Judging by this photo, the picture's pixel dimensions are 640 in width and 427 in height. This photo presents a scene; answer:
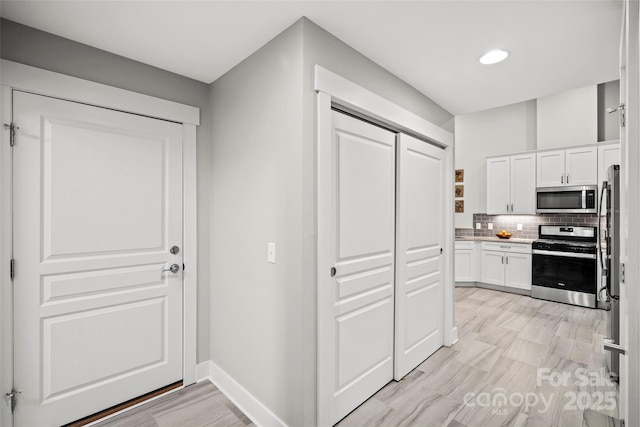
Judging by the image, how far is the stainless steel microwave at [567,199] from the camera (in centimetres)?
445

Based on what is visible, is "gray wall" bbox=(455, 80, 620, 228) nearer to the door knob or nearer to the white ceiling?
the white ceiling

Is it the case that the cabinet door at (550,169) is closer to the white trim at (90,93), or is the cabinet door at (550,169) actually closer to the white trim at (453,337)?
the white trim at (453,337)

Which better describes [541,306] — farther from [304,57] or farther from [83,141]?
[83,141]

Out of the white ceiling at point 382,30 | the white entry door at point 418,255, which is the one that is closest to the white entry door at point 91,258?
the white ceiling at point 382,30

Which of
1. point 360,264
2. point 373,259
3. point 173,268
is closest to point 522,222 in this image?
point 373,259

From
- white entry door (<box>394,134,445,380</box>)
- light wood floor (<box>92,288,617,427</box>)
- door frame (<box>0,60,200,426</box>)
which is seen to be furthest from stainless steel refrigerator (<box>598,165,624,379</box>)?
door frame (<box>0,60,200,426</box>)

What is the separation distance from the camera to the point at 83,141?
6.53 ft

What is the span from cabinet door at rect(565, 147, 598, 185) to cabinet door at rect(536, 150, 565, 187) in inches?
2.9

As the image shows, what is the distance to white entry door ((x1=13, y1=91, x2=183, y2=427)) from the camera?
71.6 inches

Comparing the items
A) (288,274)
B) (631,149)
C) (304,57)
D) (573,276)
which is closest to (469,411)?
(288,274)

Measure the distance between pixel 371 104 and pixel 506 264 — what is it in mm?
4323

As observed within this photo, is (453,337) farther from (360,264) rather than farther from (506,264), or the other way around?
(506,264)

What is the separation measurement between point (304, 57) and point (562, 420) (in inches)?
107

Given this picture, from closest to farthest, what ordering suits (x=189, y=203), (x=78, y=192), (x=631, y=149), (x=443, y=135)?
(x=631, y=149) → (x=78, y=192) → (x=189, y=203) → (x=443, y=135)
